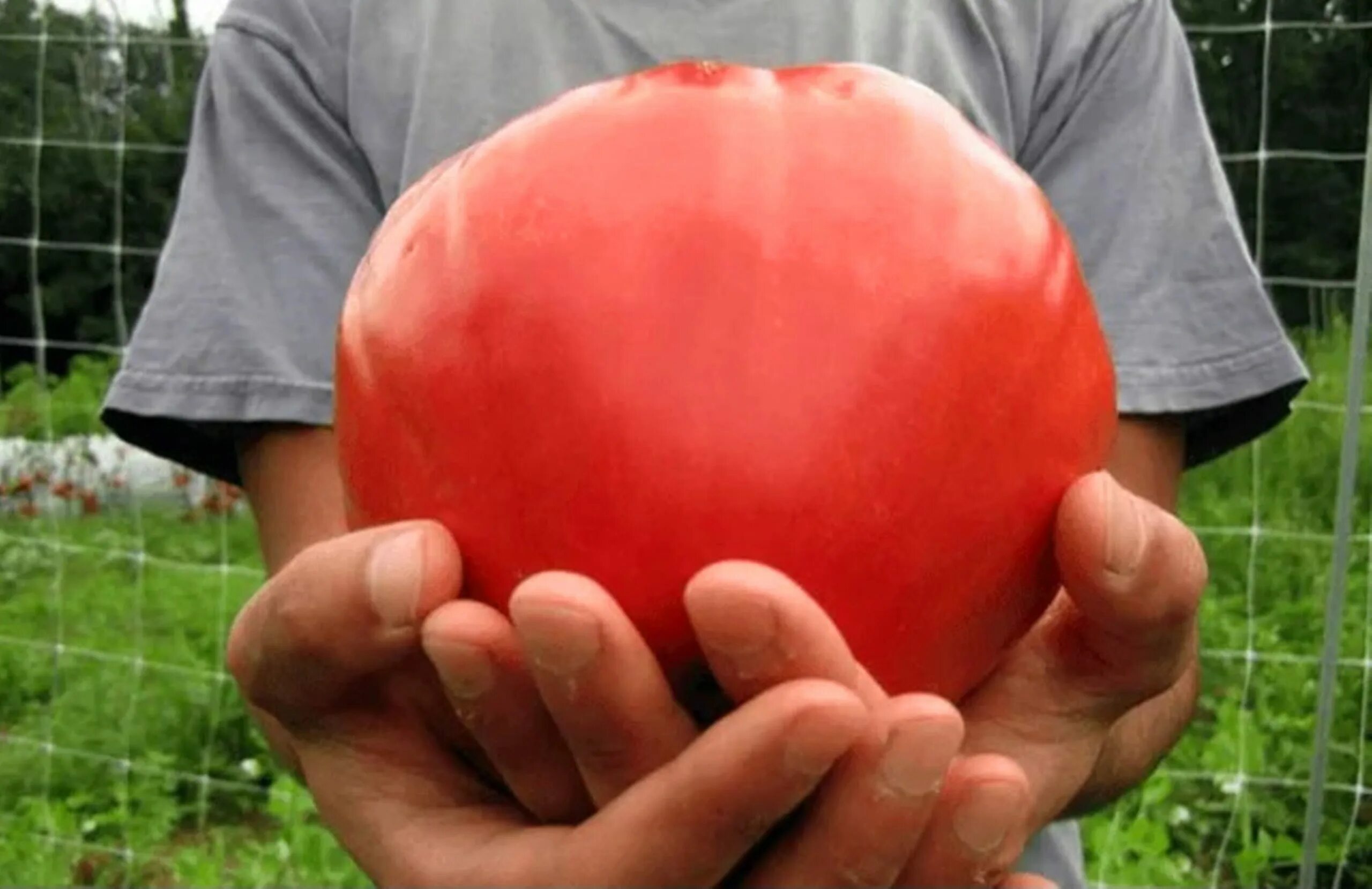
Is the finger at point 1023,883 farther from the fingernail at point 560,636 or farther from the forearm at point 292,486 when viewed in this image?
the forearm at point 292,486

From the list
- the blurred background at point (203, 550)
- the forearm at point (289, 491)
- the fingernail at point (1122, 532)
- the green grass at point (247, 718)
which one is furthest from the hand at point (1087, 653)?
the green grass at point (247, 718)

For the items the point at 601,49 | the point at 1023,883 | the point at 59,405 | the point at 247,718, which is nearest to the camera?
the point at 1023,883

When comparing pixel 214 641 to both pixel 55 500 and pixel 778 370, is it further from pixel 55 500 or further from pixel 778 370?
pixel 778 370

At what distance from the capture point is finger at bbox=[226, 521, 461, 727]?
0.57 metres

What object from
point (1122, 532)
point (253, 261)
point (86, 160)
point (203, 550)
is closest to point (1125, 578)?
point (1122, 532)

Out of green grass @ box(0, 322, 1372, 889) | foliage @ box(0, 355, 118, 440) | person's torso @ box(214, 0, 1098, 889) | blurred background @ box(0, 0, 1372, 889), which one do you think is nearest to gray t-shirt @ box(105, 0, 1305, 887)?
person's torso @ box(214, 0, 1098, 889)

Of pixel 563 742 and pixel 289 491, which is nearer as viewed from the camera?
pixel 563 742

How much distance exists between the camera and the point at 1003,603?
0.61 meters

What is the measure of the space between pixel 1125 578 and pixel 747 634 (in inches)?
5.9

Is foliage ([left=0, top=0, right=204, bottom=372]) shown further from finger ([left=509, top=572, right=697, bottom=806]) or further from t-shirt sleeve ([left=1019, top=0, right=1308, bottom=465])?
finger ([left=509, top=572, right=697, bottom=806])

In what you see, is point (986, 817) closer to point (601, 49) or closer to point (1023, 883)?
point (1023, 883)

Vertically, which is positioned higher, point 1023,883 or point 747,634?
point 747,634

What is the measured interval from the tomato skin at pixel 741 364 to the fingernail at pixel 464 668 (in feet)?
0.08

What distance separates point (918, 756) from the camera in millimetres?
541
